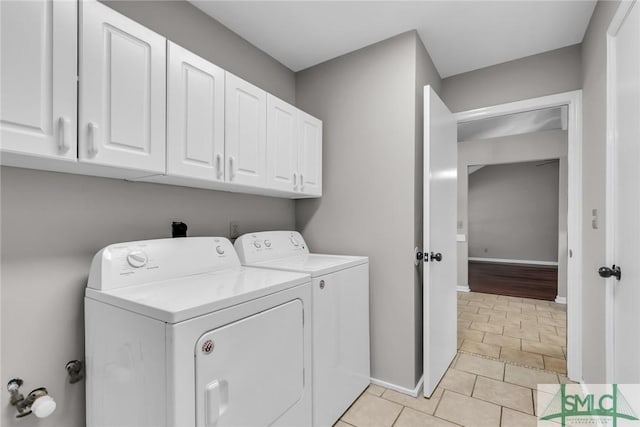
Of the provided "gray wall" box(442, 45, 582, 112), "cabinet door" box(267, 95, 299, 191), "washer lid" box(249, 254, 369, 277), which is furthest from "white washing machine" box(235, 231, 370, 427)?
"gray wall" box(442, 45, 582, 112)

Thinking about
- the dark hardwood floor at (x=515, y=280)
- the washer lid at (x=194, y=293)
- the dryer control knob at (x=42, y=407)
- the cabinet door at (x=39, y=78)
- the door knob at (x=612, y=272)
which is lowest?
the dark hardwood floor at (x=515, y=280)

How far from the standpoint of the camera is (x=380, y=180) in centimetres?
217

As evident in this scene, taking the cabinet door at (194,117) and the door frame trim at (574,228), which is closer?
the cabinet door at (194,117)

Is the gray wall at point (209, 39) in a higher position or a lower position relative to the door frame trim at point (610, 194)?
higher

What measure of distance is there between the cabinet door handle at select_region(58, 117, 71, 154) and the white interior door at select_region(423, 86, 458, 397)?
180 centimetres

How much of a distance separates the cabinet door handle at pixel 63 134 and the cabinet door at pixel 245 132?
2.28 ft

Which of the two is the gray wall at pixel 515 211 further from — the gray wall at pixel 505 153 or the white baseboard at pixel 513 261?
the gray wall at pixel 505 153

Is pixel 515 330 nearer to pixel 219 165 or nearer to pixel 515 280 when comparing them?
pixel 515 280

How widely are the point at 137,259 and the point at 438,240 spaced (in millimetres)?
1820

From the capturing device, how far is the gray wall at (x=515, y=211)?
7012 millimetres

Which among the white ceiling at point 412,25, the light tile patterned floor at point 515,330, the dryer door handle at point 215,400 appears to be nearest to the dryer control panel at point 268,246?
the dryer door handle at point 215,400

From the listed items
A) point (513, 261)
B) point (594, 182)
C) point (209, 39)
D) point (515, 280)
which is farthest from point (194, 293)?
point (513, 261)

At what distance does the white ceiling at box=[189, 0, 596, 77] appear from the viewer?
185 cm

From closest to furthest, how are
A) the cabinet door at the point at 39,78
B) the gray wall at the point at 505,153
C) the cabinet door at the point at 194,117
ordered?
1. the cabinet door at the point at 39,78
2. the cabinet door at the point at 194,117
3. the gray wall at the point at 505,153
